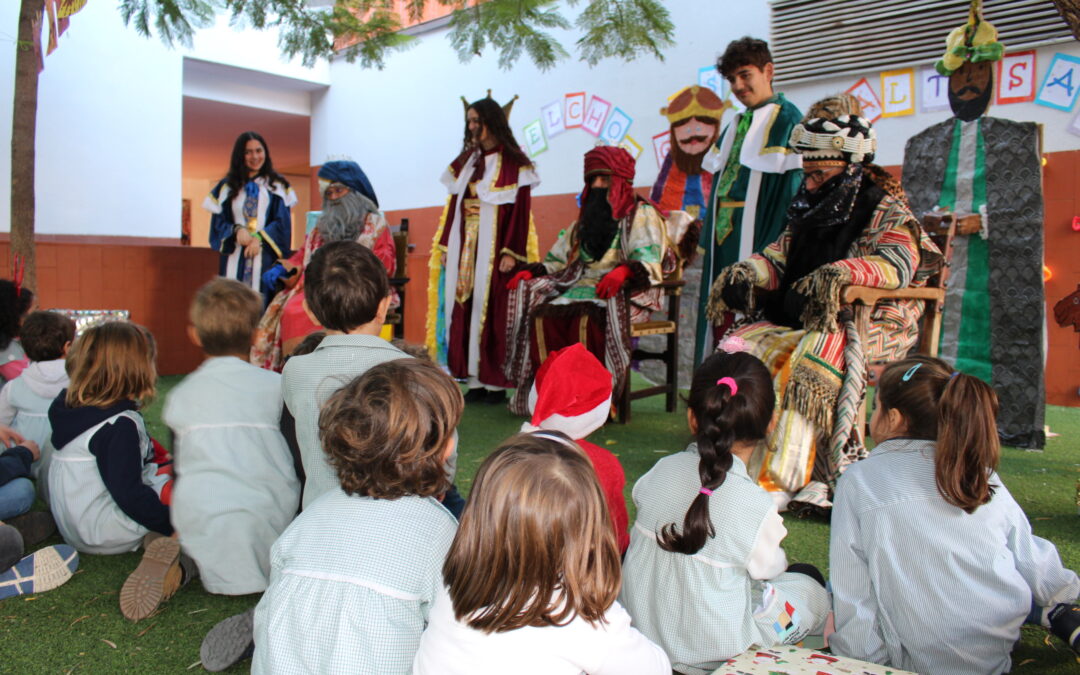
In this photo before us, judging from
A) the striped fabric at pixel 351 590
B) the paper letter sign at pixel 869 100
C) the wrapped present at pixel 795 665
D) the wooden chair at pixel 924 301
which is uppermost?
the paper letter sign at pixel 869 100

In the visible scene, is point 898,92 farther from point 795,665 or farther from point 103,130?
point 103,130

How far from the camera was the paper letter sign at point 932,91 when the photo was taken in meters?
4.88

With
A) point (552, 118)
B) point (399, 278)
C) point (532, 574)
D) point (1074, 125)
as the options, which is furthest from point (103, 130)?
point (532, 574)

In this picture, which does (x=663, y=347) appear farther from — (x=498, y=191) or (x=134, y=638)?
(x=134, y=638)

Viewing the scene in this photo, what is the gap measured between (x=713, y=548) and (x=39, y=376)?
2248 millimetres

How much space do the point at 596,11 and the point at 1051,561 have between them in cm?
424

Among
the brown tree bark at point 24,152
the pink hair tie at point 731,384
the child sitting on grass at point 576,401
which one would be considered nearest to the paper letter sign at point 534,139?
the brown tree bark at point 24,152

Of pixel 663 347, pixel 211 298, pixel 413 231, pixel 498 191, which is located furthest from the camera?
pixel 413 231

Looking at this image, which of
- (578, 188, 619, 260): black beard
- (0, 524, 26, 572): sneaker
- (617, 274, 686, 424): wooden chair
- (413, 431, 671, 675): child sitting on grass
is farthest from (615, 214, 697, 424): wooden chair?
(413, 431, 671, 675): child sitting on grass

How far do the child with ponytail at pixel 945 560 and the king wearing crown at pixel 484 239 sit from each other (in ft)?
10.5

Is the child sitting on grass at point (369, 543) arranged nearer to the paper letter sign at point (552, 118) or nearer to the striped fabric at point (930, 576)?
the striped fabric at point (930, 576)

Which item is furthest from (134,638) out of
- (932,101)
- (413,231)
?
(413,231)

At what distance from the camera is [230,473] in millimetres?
1967

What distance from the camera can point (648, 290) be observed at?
162 inches
